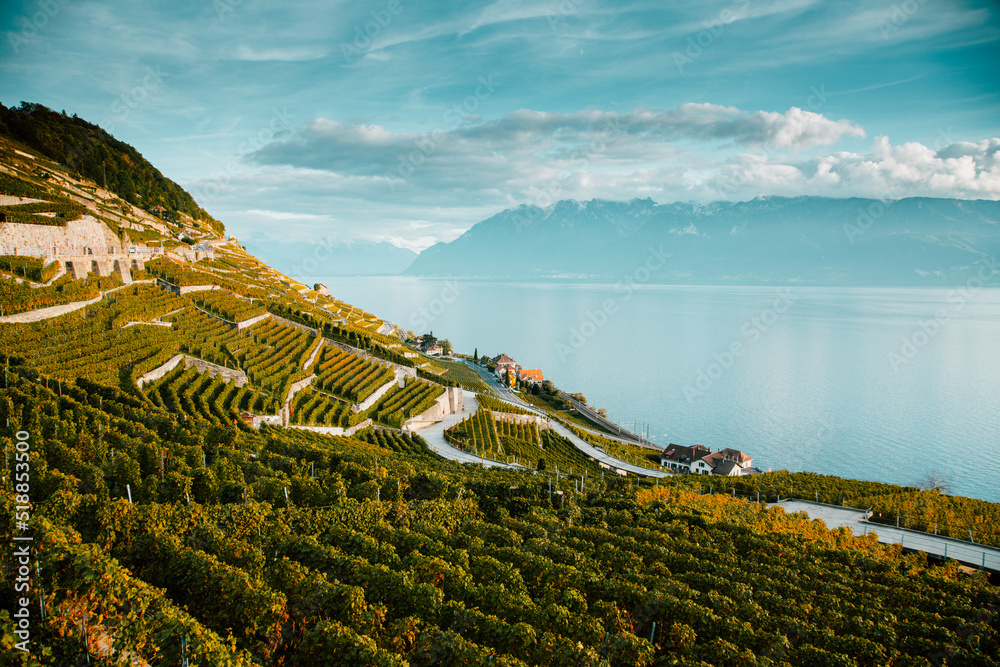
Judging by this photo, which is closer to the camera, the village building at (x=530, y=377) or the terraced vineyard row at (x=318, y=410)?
the terraced vineyard row at (x=318, y=410)

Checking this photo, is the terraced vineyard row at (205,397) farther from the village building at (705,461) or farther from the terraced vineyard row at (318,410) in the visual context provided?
the village building at (705,461)

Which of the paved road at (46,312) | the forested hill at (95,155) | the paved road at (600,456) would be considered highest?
the forested hill at (95,155)

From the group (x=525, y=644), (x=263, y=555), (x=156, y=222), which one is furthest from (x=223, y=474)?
(x=156, y=222)

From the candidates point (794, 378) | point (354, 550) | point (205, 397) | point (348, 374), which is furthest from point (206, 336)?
point (794, 378)

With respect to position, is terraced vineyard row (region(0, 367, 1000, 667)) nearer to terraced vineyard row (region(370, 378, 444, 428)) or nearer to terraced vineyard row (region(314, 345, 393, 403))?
terraced vineyard row (region(314, 345, 393, 403))

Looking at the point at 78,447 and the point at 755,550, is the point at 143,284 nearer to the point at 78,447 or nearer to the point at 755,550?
the point at 78,447

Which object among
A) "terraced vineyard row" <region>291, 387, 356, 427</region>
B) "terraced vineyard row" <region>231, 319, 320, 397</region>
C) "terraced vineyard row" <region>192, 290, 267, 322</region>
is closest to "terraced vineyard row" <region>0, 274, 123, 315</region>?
"terraced vineyard row" <region>192, 290, 267, 322</region>

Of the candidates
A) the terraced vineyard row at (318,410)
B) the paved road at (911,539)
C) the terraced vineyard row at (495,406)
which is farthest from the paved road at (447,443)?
the paved road at (911,539)
